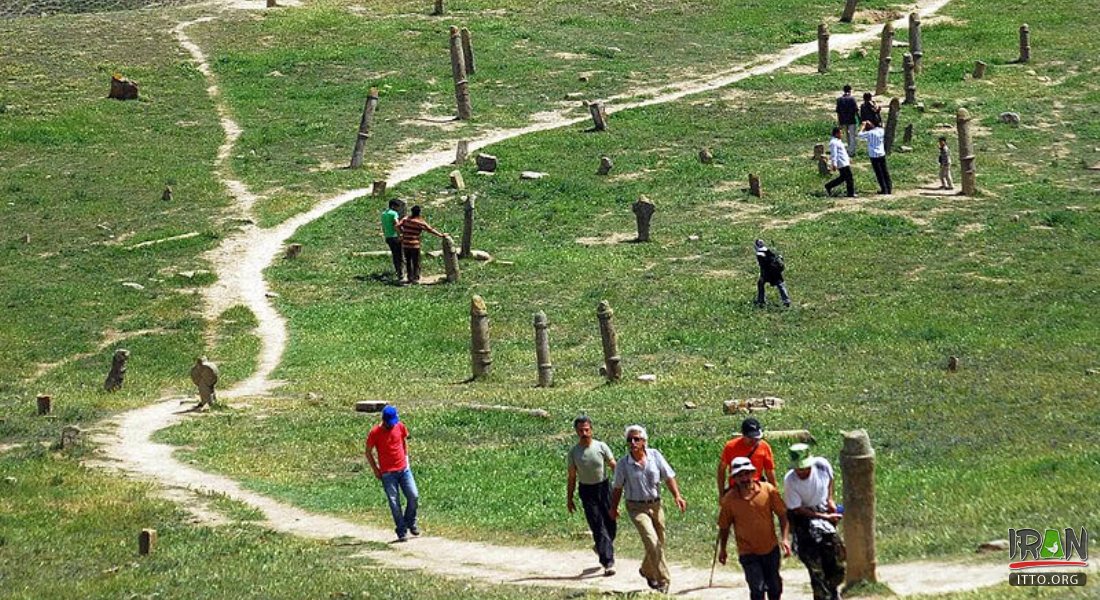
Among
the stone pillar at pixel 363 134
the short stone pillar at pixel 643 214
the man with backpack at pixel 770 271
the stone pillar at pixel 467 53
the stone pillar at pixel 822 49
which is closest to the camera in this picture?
the man with backpack at pixel 770 271

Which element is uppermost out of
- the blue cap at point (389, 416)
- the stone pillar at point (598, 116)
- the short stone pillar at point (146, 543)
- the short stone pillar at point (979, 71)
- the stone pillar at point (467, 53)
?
the blue cap at point (389, 416)

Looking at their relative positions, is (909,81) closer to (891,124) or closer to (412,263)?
(891,124)

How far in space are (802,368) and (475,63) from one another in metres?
34.4

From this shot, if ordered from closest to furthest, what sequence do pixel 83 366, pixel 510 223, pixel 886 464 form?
pixel 886 464 < pixel 83 366 < pixel 510 223

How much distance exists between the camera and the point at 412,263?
44.8m

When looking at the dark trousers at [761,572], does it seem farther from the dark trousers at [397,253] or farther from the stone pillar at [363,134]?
the stone pillar at [363,134]

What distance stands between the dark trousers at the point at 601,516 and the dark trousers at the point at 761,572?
3.61m

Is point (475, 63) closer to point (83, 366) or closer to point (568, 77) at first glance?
point (568, 77)

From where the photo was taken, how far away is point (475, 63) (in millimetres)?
66812

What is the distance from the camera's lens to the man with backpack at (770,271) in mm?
39625

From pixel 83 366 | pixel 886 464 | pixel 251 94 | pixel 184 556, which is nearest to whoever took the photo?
pixel 184 556

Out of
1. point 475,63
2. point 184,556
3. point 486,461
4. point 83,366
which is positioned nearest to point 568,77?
point 475,63

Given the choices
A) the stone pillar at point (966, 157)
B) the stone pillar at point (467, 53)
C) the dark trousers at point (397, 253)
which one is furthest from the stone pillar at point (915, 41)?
the dark trousers at point (397, 253)

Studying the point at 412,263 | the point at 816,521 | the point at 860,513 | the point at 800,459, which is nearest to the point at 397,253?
the point at 412,263
